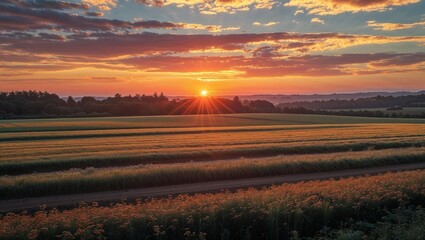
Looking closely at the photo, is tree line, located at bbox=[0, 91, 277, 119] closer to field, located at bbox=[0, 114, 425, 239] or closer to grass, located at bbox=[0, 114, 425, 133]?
grass, located at bbox=[0, 114, 425, 133]

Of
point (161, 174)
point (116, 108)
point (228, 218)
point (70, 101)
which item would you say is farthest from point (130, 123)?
point (70, 101)

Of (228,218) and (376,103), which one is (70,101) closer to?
(376,103)

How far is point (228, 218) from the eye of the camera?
1146 centimetres

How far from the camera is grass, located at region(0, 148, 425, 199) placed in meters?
19.5

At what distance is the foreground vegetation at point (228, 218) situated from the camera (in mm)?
10320

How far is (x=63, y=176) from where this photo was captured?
20.8m

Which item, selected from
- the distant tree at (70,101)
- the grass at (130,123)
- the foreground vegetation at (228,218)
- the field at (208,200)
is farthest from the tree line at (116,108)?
the foreground vegetation at (228,218)

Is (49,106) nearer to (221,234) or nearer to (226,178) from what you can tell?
(226,178)

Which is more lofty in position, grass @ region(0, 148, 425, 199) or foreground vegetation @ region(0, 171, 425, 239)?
foreground vegetation @ region(0, 171, 425, 239)

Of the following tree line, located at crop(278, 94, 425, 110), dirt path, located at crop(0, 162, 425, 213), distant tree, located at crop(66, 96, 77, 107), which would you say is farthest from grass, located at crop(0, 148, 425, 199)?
tree line, located at crop(278, 94, 425, 110)

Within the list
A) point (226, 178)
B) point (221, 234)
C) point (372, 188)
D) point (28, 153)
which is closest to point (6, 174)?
point (28, 153)

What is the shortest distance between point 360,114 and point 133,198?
108 metres

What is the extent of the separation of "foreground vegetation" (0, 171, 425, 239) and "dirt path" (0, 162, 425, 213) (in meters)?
5.56

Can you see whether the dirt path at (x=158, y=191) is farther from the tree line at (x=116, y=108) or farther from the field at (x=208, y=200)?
the tree line at (x=116, y=108)
